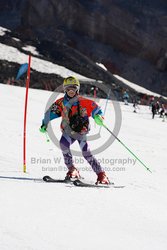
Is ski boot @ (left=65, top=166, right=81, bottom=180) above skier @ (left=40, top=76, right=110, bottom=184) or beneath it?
beneath

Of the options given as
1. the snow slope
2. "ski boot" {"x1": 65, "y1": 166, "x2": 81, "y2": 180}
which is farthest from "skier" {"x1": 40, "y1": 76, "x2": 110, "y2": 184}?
the snow slope

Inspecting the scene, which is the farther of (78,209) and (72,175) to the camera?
(72,175)

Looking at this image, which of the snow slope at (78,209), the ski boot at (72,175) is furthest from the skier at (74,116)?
the snow slope at (78,209)

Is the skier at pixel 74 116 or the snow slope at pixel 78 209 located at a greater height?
the skier at pixel 74 116

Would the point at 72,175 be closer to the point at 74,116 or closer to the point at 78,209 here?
the point at 74,116

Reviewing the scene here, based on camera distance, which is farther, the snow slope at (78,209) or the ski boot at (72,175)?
the ski boot at (72,175)

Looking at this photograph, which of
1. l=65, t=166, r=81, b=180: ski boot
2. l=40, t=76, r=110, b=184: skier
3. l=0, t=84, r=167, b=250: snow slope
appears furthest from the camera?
l=65, t=166, r=81, b=180: ski boot

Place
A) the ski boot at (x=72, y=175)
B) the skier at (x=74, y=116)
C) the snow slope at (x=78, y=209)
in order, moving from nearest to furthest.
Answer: the snow slope at (x=78, y=209) → the skier at (x=74, y=116) → the ski boot at (x=72, y=175)

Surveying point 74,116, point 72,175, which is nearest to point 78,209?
point 72,175

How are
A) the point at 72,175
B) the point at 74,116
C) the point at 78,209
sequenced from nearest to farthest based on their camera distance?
1. the point at 78,209
2. the point at 74,116
3. the point at 72,175

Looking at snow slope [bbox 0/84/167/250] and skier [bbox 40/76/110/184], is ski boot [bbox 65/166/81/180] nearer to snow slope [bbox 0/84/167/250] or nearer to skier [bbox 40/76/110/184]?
skier [bbox 40/76/110/184]

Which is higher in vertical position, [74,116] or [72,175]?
[74,116]

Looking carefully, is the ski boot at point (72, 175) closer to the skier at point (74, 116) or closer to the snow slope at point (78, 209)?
the skier at point (74, 116)

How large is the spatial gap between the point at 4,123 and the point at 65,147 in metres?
6.30
